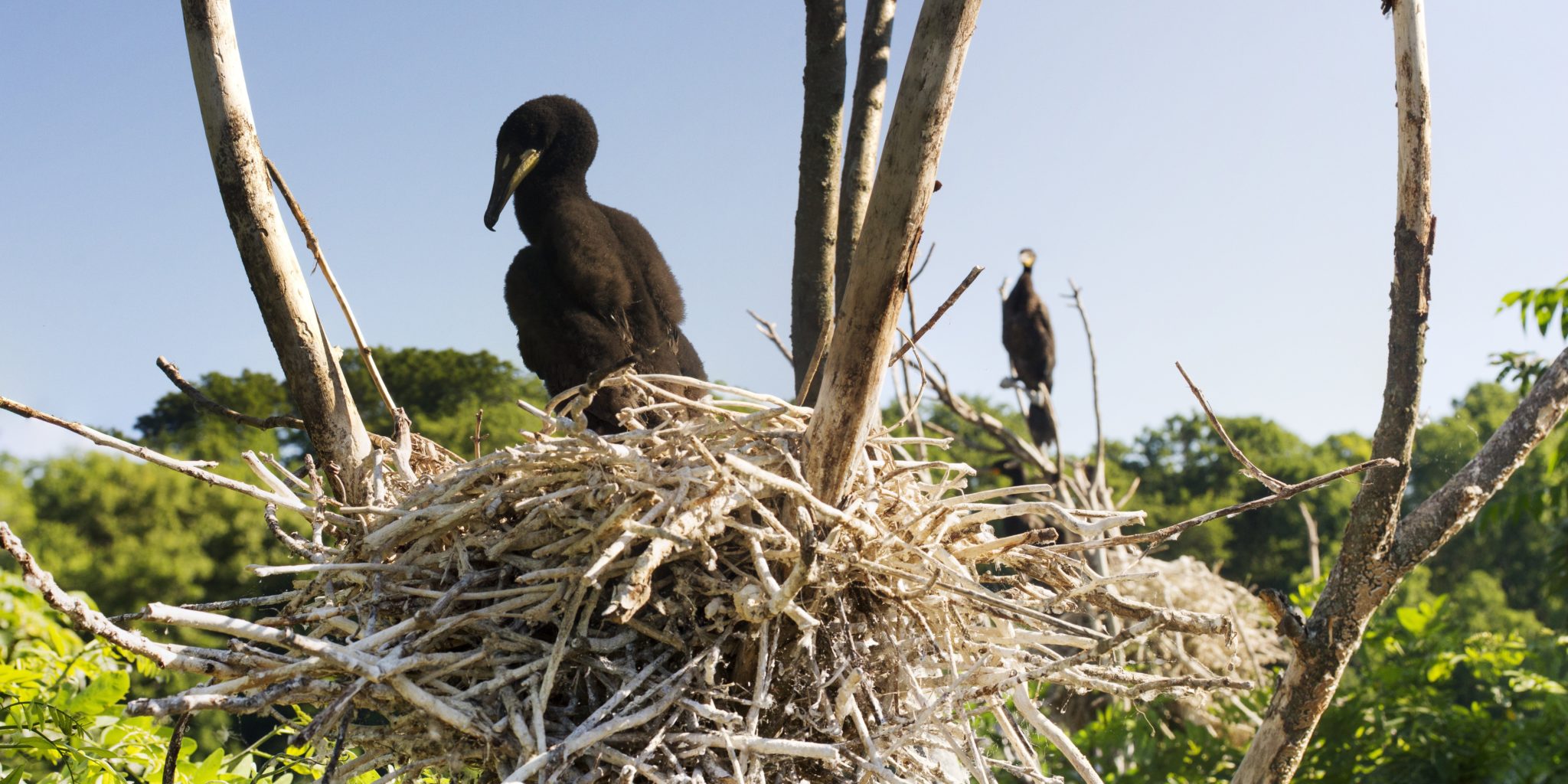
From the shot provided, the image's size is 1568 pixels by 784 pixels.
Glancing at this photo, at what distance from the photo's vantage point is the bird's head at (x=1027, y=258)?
1238 cm

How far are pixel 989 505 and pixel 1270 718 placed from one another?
3.78ft

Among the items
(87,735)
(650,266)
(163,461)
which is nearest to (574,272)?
(650,266)

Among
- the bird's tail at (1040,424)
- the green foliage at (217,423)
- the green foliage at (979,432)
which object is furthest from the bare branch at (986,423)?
the green foliage at (217,423)

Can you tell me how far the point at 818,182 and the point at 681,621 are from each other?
6.41ft

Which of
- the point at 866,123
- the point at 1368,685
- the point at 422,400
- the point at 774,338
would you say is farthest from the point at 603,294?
the point at 422,400

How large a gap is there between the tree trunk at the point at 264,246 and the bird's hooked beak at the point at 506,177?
0.85 metres

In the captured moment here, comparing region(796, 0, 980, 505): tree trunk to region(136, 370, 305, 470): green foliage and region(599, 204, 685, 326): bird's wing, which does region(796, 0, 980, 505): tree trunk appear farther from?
region(136, 370, 305, 470): green foliage

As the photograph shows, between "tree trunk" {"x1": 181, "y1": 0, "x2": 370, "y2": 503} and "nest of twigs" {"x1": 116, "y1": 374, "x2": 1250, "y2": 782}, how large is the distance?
31 centimetres

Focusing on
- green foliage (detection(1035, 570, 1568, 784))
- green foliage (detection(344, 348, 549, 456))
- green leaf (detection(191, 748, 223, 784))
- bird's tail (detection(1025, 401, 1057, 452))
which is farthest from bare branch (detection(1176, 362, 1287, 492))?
green foliage (detection(344, 348, 549, 456))

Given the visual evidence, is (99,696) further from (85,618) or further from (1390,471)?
(1390,471)

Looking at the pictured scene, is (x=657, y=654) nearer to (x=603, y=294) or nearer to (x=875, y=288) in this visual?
(x=875, y=288)

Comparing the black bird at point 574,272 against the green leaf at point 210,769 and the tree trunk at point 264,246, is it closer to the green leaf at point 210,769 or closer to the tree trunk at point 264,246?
the tree trunk at point 264,246

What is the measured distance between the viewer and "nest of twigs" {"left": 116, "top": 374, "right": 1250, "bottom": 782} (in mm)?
Result: 1780

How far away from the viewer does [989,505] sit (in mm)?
2080
